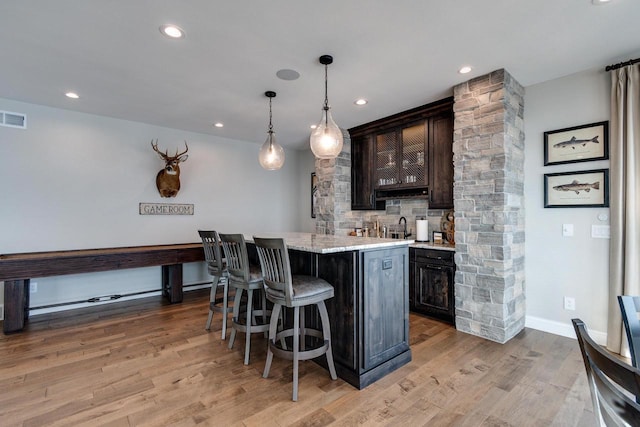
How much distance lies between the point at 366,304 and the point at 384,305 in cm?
22

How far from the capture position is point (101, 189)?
434cm

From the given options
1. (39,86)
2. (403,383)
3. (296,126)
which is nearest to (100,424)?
(403,383)

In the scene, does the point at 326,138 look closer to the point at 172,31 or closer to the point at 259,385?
the point at 172,31

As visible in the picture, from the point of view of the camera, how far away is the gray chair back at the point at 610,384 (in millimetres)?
705

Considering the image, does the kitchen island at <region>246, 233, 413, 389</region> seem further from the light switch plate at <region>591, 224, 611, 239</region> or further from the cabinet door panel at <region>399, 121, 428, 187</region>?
the light switch plate at <region>591, 224, 611, 239</region>

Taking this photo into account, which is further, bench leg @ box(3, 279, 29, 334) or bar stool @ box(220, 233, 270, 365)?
bench leg @ box(3, 279, 29, 334)

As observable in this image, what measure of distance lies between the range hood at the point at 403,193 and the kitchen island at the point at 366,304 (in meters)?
1.80

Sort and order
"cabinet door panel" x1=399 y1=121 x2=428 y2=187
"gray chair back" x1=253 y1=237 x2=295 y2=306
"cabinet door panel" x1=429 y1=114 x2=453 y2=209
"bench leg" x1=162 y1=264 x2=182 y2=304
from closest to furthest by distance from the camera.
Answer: "gray chair back" x1=253 y1=237 x2=295 y2=306 < "cabinet door panel" x1=429 y1=114 x2=453 y2=209 < "cabinet door panel" x1=399 y1=121 x2=428 y2=187 < "bench leg" x1=162 y1=264 x2=182 y2=304

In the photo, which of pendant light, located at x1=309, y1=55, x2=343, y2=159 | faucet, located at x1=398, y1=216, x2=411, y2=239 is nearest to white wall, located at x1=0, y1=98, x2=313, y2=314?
faucet, located at x1=398, y1=216, x2=411, y2=239

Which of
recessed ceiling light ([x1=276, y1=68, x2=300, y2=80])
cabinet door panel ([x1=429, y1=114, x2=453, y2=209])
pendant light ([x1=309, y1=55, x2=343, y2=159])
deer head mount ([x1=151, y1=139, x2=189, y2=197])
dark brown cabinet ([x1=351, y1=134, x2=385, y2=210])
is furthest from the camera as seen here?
dark brown cabinet ([x1=351, y1=134, x2=385, y2=210])

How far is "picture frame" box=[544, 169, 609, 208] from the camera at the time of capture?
2846 mm

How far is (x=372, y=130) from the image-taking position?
4734 millimetres

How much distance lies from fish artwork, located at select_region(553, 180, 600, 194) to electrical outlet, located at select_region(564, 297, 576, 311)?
1.06m

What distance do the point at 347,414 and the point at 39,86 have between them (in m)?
4.40
